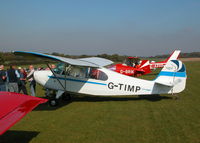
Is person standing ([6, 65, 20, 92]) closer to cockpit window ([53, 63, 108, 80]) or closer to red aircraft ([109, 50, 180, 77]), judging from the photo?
cockpit window ([53, 63, 108, 80])

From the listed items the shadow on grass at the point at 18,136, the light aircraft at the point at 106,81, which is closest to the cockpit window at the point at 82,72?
the light aircraft at the point at 106,81

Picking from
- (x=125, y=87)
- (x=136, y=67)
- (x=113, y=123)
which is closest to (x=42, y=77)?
(x=125, y=87)

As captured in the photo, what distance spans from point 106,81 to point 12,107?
486cm

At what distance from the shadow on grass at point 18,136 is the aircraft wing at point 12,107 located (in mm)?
1295

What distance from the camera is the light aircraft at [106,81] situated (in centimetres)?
733

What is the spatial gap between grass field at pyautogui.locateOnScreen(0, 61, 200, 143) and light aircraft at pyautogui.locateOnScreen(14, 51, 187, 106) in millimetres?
543

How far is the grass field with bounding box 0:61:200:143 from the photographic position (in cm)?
428

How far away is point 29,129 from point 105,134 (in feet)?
6.81

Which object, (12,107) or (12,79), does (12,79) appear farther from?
(12,107)

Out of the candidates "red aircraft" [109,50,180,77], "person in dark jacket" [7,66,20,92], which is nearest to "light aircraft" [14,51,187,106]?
"person in dark jacket" [7,66,20,92]

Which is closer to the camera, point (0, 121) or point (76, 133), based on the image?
point (0, 121)

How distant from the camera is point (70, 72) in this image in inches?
303

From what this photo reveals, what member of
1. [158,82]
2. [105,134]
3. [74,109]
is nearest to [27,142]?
[105,134]

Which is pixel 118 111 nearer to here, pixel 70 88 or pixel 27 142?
pixel 70 88
